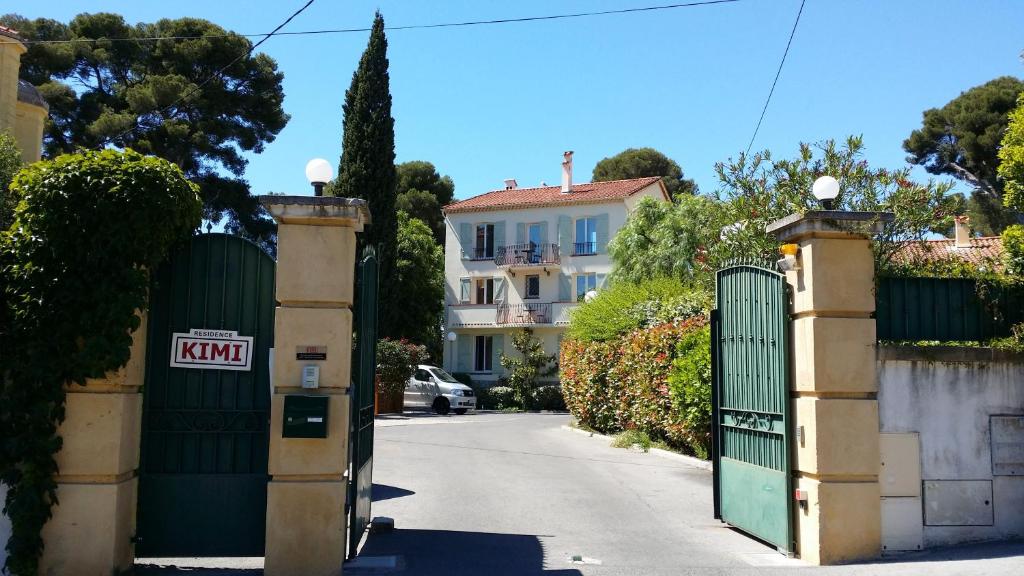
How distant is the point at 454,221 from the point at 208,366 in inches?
1503

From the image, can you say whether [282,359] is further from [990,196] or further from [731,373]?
[990,196]

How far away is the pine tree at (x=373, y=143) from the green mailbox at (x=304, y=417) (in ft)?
86.4

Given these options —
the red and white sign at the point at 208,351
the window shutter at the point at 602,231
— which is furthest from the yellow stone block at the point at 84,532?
the window shutter at the point at 602,231

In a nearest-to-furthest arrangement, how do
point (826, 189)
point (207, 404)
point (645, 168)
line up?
point (207, 404)
point (826, 189)
point (645, 168)

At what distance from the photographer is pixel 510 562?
700cm

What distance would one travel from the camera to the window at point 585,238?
4144 centimetres

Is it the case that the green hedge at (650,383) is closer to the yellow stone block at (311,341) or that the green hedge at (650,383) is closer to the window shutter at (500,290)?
the yellow stone block at (311,341)

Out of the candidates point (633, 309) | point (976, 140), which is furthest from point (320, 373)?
point (976, 140)

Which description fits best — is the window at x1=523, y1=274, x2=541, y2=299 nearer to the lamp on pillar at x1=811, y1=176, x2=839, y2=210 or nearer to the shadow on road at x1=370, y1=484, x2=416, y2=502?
the shadow on road at x1=370, y1=484, x2=416, y2=502

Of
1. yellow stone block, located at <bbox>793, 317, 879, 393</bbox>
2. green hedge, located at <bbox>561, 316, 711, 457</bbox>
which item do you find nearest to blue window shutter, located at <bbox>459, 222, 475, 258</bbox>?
green hedge, located at <bbox>561, 316, 711, 457</bbox>

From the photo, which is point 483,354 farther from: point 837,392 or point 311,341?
point 311,341

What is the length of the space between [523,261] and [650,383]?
26367 millimetres

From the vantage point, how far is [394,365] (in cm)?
2938

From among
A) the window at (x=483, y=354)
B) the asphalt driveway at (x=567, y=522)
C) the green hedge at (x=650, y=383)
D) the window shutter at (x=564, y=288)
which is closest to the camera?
the asphalt driveway at (x=567, y=522)
